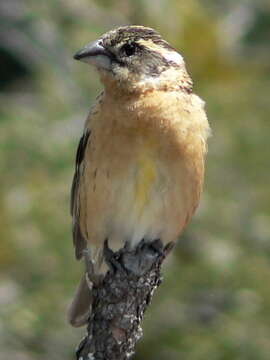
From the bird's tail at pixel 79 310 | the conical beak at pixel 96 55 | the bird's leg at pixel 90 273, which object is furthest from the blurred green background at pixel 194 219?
the conical beak at pixel 96 55

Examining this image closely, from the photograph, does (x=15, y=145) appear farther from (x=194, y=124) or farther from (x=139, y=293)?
(x=139, y=293)

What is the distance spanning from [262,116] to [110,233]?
5.13 metres

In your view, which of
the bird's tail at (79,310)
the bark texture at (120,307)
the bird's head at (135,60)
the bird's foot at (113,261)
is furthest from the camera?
the bird's tail at (79,310)

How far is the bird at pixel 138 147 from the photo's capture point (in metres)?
7.52

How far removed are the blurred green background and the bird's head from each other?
3.73m

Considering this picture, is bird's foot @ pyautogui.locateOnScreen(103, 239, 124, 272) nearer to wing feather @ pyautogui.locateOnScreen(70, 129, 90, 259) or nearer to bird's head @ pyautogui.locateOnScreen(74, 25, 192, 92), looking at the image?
wing feather @ pyautogui.locateOnScreen(70, 129, 90, 259)

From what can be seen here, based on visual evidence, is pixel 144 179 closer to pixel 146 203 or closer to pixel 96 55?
pixel 146 203

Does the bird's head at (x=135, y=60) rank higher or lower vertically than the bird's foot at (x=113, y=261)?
higher

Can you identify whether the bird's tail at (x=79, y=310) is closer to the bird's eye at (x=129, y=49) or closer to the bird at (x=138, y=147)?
the bird at (x=138, y=147)

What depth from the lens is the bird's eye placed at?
7.74 meters

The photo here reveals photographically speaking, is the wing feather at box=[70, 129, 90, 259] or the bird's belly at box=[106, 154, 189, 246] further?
the wing feather at box=[70, 129, 90, 259]

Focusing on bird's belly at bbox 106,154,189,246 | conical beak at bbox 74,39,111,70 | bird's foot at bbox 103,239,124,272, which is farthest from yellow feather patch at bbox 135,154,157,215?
conical beak at bbox 74,39,111,70

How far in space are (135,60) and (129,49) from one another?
70mm

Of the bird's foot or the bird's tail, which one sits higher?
the bird's tail
